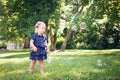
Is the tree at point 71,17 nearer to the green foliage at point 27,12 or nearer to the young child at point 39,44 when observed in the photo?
the green foliage at point 27,12

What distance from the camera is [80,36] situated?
172 feet

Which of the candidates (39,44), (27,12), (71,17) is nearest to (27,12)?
(27,12)

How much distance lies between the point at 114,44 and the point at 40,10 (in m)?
25.0

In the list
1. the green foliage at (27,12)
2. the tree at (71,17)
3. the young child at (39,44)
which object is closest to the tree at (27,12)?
the green foliage at (27,12)

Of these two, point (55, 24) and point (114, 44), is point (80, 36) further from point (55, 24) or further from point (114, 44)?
point (55, 24)

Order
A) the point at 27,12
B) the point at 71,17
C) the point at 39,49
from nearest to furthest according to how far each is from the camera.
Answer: the point at 39,49, the point at 71,17, the point at 27,12

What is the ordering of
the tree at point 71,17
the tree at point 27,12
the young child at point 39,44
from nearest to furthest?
the young child at point 39,44, the tree at point 71,17, the tree at point 27,12

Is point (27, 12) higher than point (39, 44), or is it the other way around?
point (27, 12)

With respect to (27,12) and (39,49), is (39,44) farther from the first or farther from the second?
(27,12)

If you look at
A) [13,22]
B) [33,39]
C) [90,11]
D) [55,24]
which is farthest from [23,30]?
[33,39]

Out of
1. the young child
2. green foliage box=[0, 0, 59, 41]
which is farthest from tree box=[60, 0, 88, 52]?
the young child

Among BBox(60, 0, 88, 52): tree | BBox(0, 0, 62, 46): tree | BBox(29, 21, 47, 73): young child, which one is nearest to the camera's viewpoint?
BBox(29, 21, 47, 73): young child

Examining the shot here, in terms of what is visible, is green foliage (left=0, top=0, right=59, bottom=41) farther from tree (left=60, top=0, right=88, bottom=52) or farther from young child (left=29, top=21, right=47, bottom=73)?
young child (left=29, top=21, right=47, bottom=73)

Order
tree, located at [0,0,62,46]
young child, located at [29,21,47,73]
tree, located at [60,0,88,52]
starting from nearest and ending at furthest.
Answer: young child, located at [29,21,47,73], tree, located at [60,0,88,52], tree, located at [0,0,62,46]
